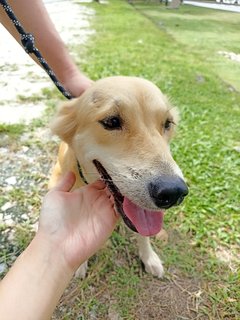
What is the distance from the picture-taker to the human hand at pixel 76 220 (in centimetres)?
194

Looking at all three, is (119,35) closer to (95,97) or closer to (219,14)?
(219,14)

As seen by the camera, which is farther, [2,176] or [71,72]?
[2,176]

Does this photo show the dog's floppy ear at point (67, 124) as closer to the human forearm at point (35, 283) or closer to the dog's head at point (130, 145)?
the dog's head at point (130, 145)

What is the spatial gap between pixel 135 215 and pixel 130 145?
1.35ft

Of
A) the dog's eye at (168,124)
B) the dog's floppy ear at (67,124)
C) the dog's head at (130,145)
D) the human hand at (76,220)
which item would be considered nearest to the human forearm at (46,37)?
the dog's floppy ear at (67,124)

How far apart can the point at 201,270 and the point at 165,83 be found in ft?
13.4

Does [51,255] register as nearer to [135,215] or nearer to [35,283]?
[35,283]

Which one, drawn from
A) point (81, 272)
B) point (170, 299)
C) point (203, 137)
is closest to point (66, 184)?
point (81, 272)

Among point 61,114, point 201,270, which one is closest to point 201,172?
point 201,270

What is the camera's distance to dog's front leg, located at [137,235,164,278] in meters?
2.68

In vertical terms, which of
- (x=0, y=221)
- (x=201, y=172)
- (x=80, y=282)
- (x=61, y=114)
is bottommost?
(x=201, y=172)

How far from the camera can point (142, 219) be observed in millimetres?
A: 2164

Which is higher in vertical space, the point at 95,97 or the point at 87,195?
the point at 95,97

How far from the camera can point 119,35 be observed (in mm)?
10625
